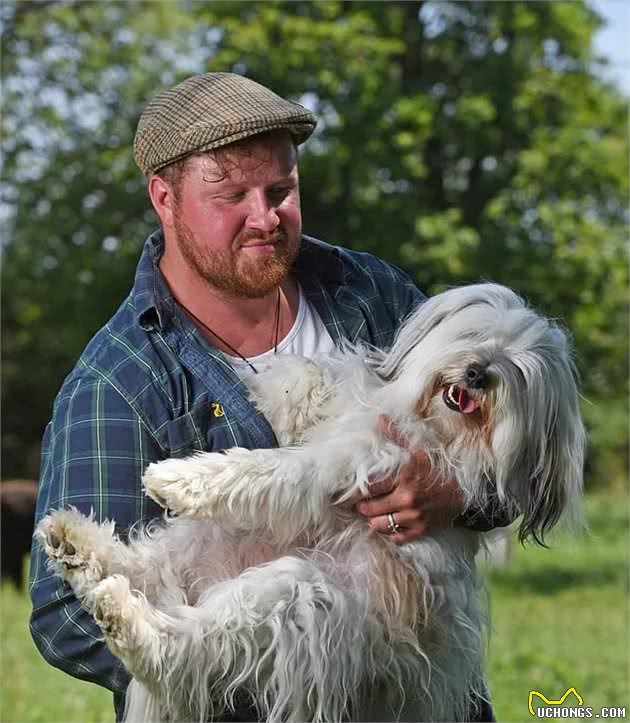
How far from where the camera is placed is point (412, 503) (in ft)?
10.5

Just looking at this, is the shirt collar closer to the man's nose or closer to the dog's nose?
the man's nose

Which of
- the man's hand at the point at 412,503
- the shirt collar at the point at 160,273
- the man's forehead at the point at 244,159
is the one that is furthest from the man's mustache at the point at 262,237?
the man's hand at the point at 412,503

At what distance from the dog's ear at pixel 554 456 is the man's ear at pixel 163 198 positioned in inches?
44.3

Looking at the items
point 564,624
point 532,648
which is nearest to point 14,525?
point 532,648

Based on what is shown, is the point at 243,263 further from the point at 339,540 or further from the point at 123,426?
the point at 339,540

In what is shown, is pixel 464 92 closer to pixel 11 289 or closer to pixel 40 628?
pixel 11 289

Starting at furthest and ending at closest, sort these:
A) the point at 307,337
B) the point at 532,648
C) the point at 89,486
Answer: the point at 532,648, the point at 307,337, the point at 89,486

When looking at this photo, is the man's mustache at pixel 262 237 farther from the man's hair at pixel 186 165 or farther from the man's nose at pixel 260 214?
the man's hair at pixel 186 165

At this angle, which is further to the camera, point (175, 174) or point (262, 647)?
point (175, 174)

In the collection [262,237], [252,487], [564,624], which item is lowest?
[564,624]

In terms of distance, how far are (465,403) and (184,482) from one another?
83cm

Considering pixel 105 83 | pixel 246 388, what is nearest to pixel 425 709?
pixel 246 388

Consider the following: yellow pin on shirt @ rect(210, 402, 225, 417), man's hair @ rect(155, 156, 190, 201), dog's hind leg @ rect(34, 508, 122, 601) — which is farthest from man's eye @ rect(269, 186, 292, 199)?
dog's hind leg @ rect(34, 508, 122, 601)

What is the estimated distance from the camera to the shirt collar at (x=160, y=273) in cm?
332
